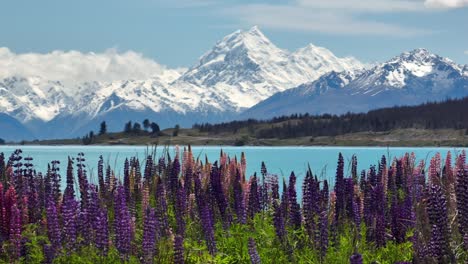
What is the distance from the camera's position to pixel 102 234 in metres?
13.6

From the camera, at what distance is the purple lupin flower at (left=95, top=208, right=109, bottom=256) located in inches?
533

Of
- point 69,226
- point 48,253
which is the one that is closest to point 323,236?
point 69,226

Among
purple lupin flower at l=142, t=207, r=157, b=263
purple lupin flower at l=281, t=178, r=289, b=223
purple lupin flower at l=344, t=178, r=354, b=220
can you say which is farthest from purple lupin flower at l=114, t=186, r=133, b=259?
purple lupin flower at l=344, t=178, r=354, b=220

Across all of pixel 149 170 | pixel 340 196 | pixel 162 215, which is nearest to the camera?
pixel 162 215

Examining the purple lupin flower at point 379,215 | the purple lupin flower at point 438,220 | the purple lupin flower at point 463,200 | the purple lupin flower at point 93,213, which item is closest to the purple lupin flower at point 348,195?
the purple lupin flower at point 379,215

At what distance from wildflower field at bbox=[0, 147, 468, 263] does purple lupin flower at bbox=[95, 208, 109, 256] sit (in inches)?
0.7

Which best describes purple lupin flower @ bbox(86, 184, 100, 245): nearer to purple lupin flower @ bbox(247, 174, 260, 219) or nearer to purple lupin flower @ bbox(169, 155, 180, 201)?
purple lupin flower @ bbox(247, 174, 260, 219)

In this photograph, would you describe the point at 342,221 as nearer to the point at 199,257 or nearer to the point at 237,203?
the point at 237,203

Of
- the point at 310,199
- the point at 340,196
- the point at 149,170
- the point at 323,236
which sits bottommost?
the point at 323,236

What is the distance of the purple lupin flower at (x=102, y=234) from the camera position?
13.5 meters

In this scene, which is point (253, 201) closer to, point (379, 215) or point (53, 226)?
point (379, 215)

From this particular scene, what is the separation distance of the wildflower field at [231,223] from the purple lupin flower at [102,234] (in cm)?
2

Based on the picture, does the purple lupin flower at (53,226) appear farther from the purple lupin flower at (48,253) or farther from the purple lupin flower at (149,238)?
the purple lupin flower at (149,238)

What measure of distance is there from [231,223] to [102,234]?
17.6 feet
